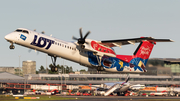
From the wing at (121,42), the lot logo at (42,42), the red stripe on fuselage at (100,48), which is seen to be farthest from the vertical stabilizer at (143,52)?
the lot logo at (42,42)

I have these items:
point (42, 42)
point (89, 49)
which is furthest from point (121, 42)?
point (42, 42)

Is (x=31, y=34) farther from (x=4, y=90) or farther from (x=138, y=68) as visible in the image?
(x=4, y=90)

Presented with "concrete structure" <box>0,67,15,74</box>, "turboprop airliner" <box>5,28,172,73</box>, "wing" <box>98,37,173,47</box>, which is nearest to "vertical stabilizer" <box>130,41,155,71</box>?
"turboprop airliner" <box>5,28,172,73</box>

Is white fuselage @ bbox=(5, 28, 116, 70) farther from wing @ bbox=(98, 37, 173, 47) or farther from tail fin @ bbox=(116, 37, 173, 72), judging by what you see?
tail fin @ bbox=(116, 37, 173, 72)

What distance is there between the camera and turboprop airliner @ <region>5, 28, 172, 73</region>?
1391 inches

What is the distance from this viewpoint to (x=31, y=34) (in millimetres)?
35531

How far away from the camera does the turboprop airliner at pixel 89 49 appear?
116 ft

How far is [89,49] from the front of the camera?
41.5 m

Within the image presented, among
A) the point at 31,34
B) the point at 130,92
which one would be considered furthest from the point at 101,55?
the point at 130,92

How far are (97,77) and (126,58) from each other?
89.2 meters

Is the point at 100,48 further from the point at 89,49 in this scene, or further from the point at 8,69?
the point at 8,69

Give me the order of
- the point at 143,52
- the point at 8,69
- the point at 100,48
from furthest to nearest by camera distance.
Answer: the point at 8,69 → the point at 143,52 → the point at 100,48

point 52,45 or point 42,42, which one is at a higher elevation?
point 42,42

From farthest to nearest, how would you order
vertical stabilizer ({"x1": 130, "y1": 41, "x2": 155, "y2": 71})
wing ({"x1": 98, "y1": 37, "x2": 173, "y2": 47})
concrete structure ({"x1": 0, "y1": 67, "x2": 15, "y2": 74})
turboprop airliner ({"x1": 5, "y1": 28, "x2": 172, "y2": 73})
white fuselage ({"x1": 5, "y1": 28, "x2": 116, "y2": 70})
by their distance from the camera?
concrete structure ({"x1": 0, "y1": 67, "x2": 15, "y2": 74}), vertical stabilizer ({"x1": 130, "y1": 41, "x2": 155, "y2": 71}), wing ({"x1": 98, "y1": 37, "x2": 173, "y2": 47}), turboprop airliner ({"x1": 5, "y1": 28, "x2": 172, "y2": 73}), white fuselage ({"x1": 5, "y1": 28, "x2": 116, "y2": 70})
